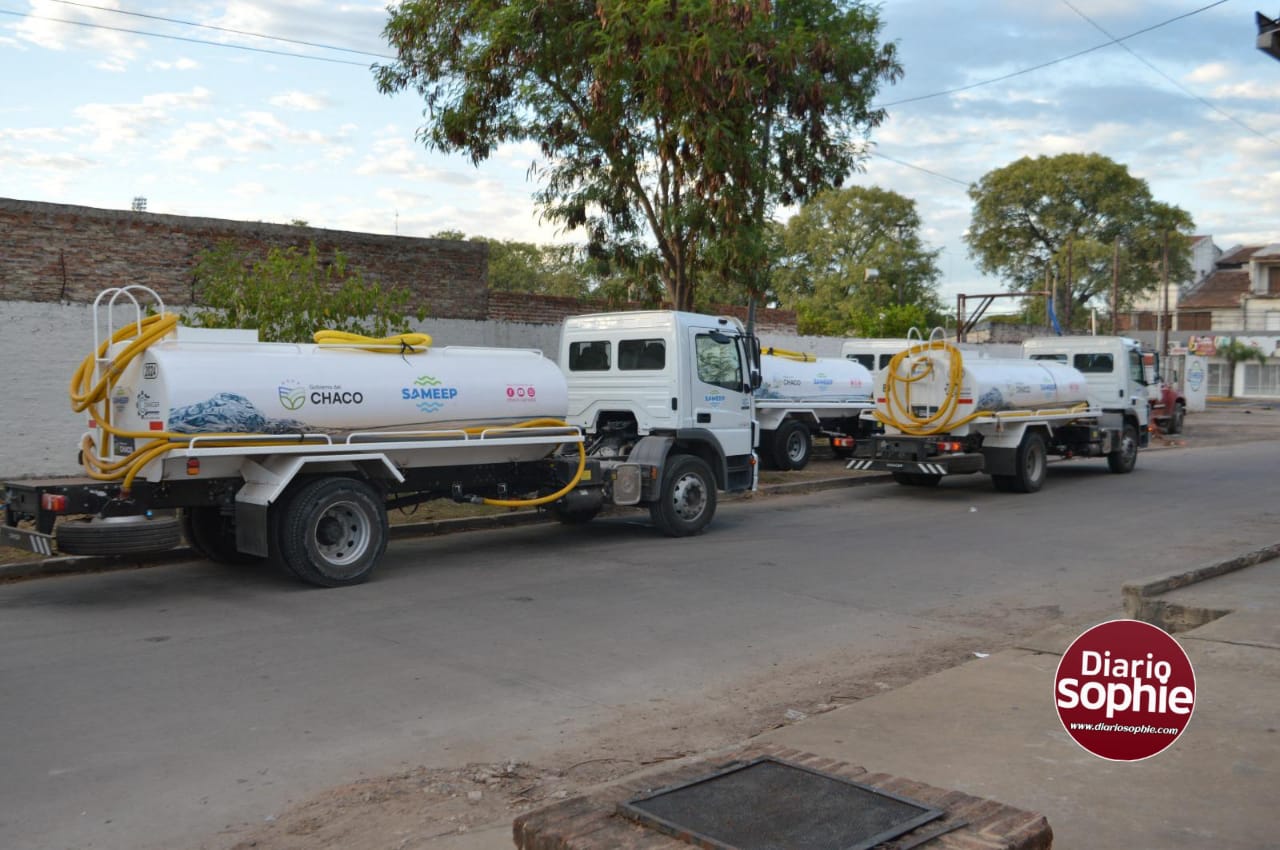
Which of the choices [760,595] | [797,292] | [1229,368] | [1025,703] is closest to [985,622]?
[760,595]

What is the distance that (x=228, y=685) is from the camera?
22.5ft

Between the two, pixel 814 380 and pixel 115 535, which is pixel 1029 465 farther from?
pixel 115 535

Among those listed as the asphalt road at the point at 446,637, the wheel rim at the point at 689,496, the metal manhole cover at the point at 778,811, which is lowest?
the asphalt road at the point at 446,637

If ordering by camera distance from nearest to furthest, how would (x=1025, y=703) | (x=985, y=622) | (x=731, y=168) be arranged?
(x=1025, y=703) → (x=985, y=622) → (x=731, y=168)

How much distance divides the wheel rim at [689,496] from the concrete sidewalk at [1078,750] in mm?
5949

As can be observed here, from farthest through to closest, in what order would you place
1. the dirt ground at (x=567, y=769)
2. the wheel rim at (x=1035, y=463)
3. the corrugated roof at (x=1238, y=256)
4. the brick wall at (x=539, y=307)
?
the corrugated roof at (x=1238, y=256) → the brick wall at (x=539, y=307) → the wheel rim at (x=1035, y=463) → the dirt ground at (x=567, y=769)

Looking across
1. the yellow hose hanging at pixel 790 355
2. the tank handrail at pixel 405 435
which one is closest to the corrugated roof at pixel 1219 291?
the yellow hose hanging at pixel 790 355

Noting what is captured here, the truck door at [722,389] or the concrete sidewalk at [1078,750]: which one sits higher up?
the truck door at [722,389]

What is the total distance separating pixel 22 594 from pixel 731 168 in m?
10.2

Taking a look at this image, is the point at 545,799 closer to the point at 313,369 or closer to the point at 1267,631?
the point at 1267,631

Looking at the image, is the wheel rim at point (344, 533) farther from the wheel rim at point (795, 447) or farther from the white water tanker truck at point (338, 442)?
the wheel rim at point (795, 447)

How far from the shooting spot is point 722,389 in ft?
45.7

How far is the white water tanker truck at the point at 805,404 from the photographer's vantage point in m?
21.6

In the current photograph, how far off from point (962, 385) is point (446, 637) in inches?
451
